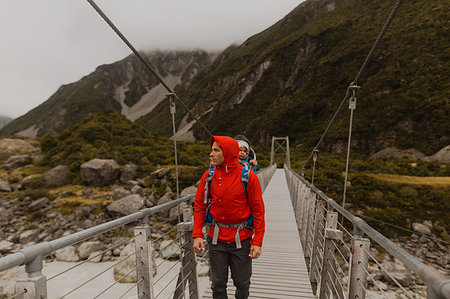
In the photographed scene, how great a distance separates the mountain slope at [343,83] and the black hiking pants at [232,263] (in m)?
37.8

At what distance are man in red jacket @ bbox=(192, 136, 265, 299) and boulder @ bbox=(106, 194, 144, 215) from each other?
14.1 meters

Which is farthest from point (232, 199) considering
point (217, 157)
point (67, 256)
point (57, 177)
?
point (57, 177)

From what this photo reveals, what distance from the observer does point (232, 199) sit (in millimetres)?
1676

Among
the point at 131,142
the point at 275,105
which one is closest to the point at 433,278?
the point at 131,142

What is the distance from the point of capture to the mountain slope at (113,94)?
108 metres

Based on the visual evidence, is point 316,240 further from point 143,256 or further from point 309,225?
point 143,256

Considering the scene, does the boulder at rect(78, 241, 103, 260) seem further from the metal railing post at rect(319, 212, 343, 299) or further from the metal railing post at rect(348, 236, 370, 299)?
the metal railing post at rect(348, 236, 370, 299)

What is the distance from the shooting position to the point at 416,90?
3569 centimetres

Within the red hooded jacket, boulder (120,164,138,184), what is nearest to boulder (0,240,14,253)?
boulder (120,164,138,184)

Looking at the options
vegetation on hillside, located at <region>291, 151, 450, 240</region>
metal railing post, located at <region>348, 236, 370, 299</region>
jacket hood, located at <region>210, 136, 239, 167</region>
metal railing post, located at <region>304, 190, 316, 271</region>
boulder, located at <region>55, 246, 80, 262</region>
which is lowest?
boulder, located at <region>55, 246, 80, 262</region>

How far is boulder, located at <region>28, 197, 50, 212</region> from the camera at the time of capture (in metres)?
16.6

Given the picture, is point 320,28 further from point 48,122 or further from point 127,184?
point 48,122

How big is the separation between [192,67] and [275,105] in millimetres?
105092

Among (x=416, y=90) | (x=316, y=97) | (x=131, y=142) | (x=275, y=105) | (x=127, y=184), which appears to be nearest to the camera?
(x=127, y=184)
